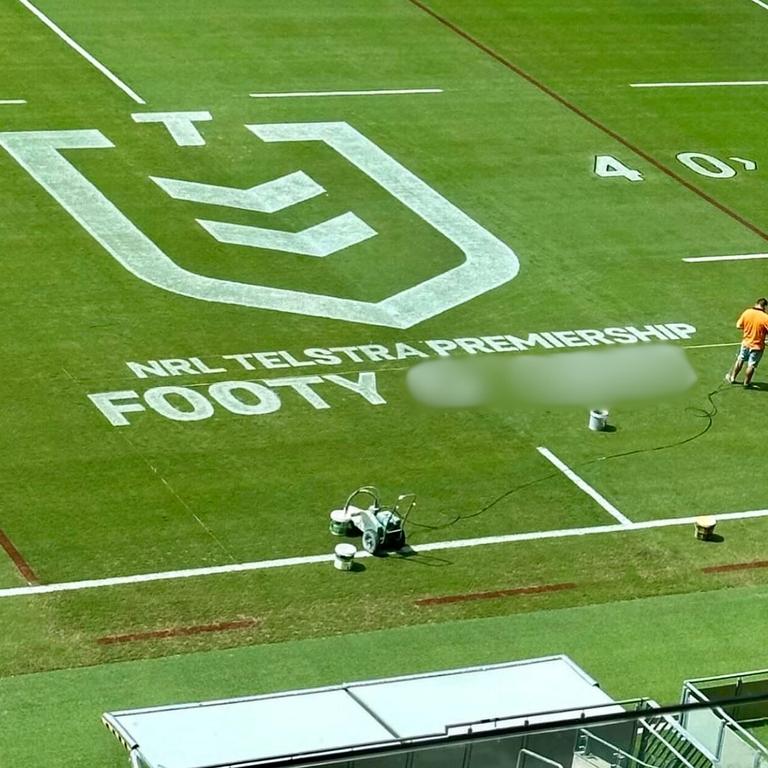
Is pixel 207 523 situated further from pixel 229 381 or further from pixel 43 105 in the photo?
pixel 43 105

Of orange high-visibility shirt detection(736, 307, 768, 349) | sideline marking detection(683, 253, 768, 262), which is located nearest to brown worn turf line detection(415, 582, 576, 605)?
orange high-visibility shirt detection(736, 307, 768, 349)

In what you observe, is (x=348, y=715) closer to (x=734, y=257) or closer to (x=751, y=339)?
(x=751, y=339)

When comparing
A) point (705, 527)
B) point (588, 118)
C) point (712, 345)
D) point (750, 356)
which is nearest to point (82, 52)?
point (588, 118)

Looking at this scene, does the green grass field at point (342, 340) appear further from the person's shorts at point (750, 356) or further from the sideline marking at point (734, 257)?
the person's shorts at point (750, 356)

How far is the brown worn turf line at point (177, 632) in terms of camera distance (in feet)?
65.6

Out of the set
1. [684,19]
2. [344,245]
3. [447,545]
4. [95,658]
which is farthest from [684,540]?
[684,19]

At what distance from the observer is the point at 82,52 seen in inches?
1581

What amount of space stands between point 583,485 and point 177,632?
22.1 ft

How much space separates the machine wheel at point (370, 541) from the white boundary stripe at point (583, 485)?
138 inches

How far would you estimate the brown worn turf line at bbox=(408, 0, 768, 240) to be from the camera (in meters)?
35.1

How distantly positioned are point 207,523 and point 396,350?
6.07m

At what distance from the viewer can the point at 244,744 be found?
16.3 m

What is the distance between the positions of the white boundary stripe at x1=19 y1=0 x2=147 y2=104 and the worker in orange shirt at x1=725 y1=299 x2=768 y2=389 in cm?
1503

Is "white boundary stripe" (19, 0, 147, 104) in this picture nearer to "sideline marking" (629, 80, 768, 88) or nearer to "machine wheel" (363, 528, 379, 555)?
"sideline marking" (629, 80, 768, 88)
